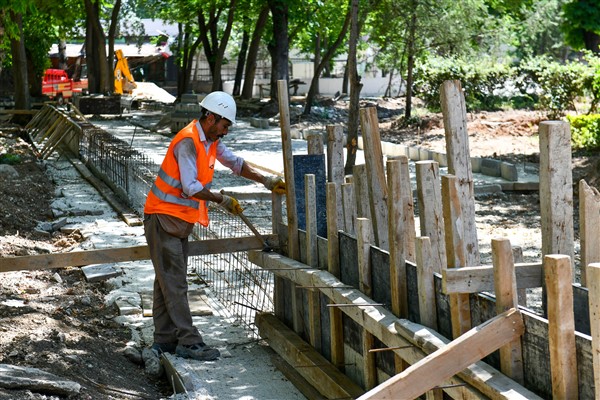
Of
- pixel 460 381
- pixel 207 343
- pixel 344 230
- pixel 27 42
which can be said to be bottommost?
pixel 207 343

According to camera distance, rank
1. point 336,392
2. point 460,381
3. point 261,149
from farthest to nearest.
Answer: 1. point 261,149
2. point 336,392
3. point 460,381

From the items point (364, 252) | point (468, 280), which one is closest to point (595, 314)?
point (468, 280)

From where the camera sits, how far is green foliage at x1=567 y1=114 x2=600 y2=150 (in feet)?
63.8

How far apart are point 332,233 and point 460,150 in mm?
1617

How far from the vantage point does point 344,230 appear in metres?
7.05

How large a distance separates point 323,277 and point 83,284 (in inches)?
159

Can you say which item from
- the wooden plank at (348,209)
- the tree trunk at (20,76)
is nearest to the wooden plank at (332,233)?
the wooden plank at (348,209)

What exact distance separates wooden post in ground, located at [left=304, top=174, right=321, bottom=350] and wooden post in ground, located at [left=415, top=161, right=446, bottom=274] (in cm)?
158

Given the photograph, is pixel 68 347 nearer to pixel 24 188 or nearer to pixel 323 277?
pixel 323 277

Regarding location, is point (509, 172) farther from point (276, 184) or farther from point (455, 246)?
point (455, 246)

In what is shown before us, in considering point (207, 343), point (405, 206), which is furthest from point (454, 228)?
point (207, 343)

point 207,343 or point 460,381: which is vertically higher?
point 460,381

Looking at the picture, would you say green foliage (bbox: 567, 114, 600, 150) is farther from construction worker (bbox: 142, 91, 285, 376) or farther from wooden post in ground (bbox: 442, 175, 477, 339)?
wooden post in ground (bbox: 442, 175, 477, 339)

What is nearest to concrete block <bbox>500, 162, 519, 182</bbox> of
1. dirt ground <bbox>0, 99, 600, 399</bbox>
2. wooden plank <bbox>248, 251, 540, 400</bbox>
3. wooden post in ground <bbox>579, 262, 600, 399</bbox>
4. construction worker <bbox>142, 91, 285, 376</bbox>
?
dirt ground <bbox>0, 99, 600, 399</bbox>
